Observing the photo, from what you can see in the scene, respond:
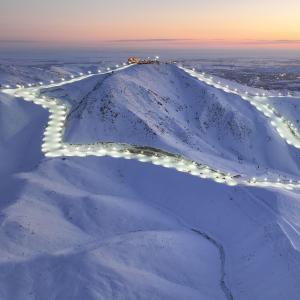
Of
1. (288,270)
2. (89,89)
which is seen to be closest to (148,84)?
(89,89)

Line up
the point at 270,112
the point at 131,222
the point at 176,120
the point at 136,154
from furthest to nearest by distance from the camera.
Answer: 1. the point at 270,112
2. the point at 176,120
3. the point at 136,154
4. the point at 131,222

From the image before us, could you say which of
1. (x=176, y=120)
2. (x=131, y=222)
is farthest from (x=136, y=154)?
(x=176, y=120)

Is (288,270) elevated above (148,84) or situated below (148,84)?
below

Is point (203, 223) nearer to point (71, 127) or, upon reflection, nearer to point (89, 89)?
point (71, 127)

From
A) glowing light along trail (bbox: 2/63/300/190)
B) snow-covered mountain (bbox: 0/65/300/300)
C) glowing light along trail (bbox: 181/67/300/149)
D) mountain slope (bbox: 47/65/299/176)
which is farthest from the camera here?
glowing light along trail (bbox: 181/67/300/149)

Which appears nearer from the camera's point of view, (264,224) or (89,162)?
(264,224)

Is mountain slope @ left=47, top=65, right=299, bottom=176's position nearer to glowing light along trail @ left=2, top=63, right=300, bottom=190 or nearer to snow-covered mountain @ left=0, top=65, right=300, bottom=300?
snow-covered mountain @ left=0, top=65, right=300, bottom=300

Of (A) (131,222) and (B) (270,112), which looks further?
(B) (270,112)

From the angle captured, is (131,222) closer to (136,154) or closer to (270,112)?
(136,154)

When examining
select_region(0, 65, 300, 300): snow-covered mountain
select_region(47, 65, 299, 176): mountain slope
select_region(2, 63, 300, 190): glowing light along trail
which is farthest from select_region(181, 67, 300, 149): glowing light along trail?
select_region(2, 63, 300, 190): glowing light along trail
